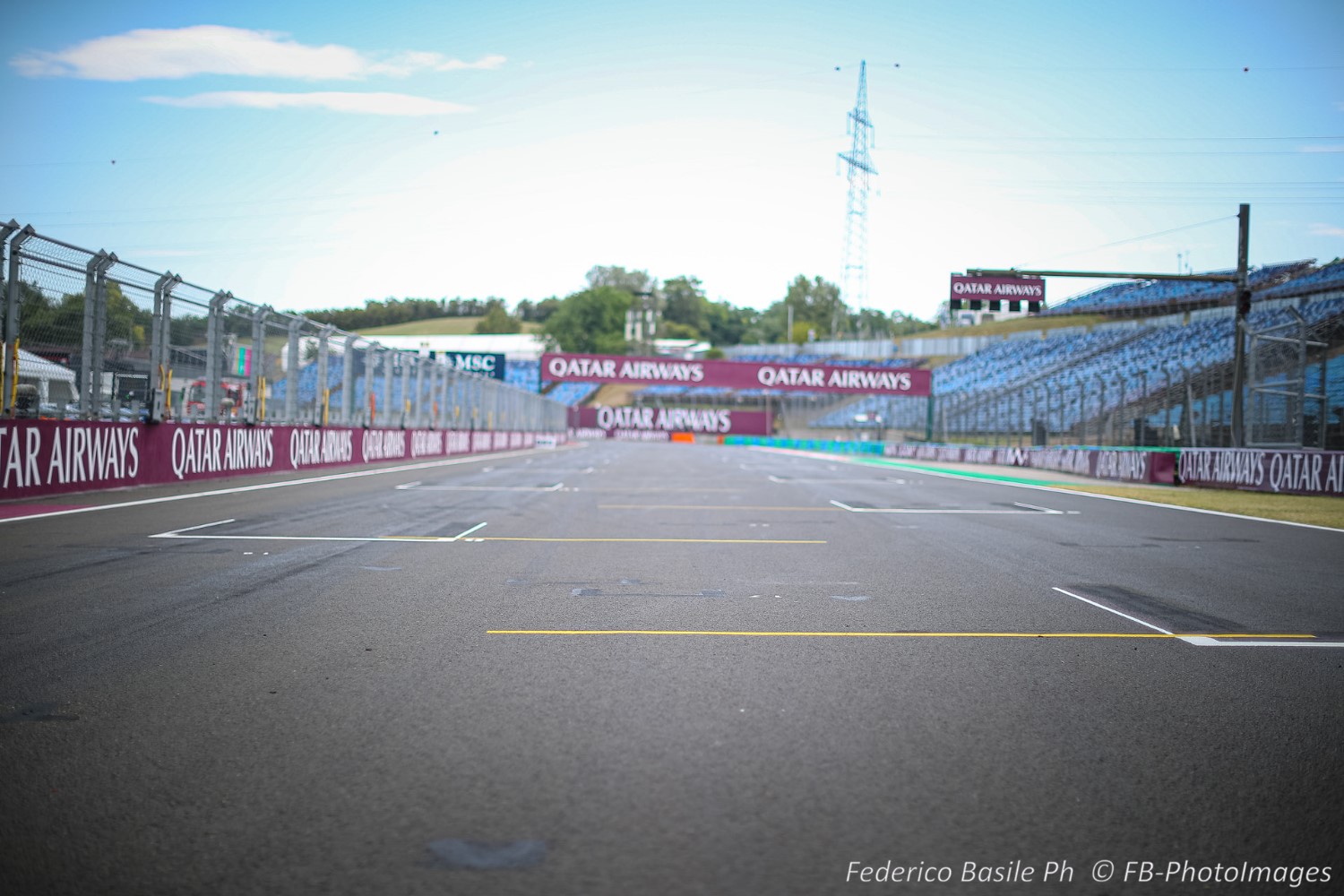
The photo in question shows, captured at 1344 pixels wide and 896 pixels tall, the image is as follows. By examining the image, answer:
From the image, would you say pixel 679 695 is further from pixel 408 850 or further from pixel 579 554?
pixel 579 554

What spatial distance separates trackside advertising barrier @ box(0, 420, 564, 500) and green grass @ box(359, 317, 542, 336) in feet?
301

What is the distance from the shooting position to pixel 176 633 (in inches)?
226

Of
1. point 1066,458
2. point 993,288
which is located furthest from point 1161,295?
point 993,288

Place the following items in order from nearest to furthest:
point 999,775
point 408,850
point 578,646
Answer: point 408,850 → point 999,775 → point 578,646

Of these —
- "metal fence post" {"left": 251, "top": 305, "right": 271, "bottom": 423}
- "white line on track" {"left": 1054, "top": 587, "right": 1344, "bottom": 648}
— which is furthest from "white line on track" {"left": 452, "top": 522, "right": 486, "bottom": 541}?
"metal fence post" {"left": 251, "top": 305, "right": 271, "bottom": 423}

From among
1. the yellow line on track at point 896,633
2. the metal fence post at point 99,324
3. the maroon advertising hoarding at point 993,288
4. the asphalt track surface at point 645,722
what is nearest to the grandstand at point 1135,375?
the maroon advertising hoarding at point 993,288

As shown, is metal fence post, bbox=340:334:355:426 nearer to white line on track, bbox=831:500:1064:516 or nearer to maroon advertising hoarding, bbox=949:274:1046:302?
white line on track, bbox=831:500:1064:516

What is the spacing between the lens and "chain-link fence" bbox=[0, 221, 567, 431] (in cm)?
1355

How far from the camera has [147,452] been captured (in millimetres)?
16828

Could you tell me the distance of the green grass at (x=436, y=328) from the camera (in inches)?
4926

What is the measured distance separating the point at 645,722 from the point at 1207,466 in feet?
79.3

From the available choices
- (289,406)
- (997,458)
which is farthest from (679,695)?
(997,458)

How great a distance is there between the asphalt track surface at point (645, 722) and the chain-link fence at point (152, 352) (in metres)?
5.65

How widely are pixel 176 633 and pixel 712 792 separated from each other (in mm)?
3810
